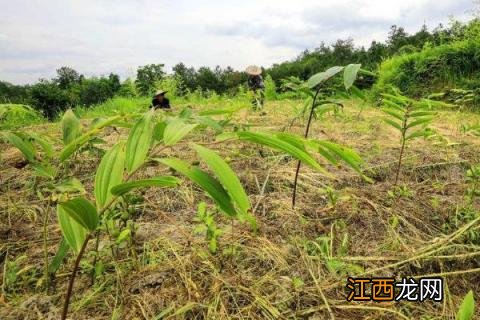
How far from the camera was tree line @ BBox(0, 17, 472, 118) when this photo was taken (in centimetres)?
846

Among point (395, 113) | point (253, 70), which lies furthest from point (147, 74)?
point (395, 113)

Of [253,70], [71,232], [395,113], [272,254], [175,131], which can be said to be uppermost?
[253,70]

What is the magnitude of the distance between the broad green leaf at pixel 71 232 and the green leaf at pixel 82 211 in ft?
0.40

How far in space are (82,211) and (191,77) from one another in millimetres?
21421

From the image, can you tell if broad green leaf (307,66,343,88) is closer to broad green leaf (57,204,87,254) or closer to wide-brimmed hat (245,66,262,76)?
broad green leaf (57,204,87,254)

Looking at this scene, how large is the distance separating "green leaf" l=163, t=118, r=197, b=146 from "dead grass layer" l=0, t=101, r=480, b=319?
0.04 metres

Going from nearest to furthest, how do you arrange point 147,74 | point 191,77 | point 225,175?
point 225,175
point 147,74
point 191,77

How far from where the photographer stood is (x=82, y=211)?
2.04 feet

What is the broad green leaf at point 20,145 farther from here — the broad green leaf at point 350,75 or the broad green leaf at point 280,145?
the broad green leaf at point 350,75

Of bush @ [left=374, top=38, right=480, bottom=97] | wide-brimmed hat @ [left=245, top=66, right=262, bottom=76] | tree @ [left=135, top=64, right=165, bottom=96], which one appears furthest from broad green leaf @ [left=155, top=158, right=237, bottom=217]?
tree @ [left=135, top=64, right=165, bottom=96]

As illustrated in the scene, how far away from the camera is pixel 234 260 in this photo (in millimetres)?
1271

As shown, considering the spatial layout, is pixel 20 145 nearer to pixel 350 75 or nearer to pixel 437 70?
pixel 350 75

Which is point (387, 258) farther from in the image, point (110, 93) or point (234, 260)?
point (110, 93)

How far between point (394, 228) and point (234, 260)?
0.70m
